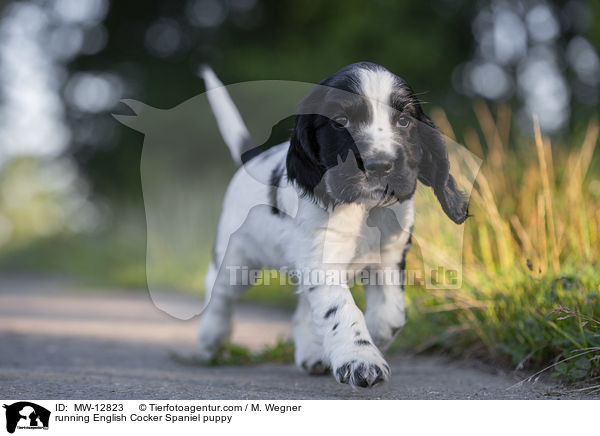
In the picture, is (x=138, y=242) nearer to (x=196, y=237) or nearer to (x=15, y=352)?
(x=196, y=237)

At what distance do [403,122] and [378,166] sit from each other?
0.29 meters

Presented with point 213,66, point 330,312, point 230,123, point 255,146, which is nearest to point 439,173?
point 330,312

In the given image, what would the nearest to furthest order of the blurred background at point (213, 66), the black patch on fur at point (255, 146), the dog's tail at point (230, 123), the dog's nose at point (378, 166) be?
1. the dog's nose at point (378, 166)
2. the black patch on fur at point (255, 146)
3. the dog's tail at point (230, 123)
4. the blurred background at point (213, 66)

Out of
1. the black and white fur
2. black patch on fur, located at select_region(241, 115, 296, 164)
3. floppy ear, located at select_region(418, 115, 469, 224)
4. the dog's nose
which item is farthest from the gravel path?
black patch on fur, located at select_region(241, 115, 296, 164)

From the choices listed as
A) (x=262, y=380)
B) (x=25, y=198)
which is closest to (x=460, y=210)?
(x=262, y=380)

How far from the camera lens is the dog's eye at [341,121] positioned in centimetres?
246

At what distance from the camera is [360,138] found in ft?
7.89

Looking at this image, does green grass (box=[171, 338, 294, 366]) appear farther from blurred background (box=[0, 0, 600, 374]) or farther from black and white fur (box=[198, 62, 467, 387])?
blurred background (box=[0, 0, 600, 374])

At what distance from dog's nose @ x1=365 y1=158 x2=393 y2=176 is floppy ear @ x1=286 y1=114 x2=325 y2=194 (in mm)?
263

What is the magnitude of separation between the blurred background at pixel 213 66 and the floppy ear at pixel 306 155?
584 cm

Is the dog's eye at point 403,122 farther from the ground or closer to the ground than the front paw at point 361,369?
farther from the ground
